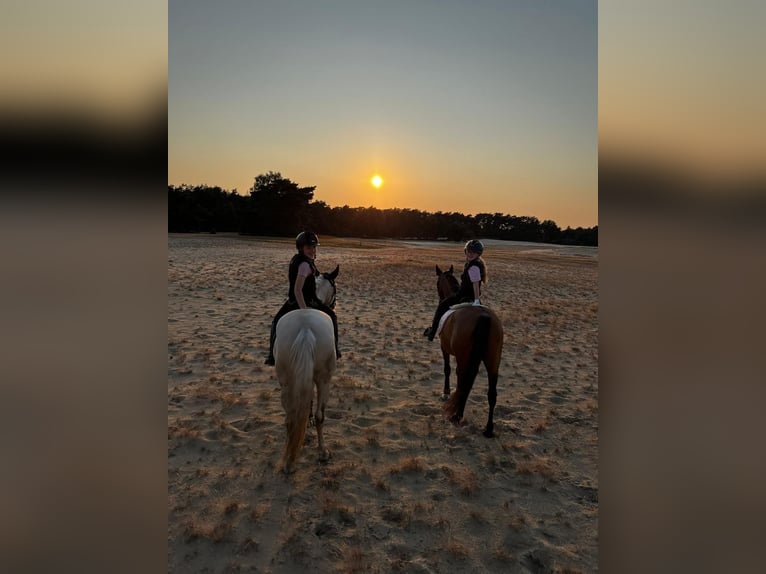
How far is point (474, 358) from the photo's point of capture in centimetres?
541

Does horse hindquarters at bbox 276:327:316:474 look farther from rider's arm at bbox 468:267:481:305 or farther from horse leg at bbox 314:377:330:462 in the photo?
rider's arm at bbox 468:267:481:305

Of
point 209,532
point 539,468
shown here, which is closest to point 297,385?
point 209,532

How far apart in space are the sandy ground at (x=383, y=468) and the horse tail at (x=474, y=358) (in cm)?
63

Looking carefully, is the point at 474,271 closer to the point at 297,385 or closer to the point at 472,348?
the point at 472,348

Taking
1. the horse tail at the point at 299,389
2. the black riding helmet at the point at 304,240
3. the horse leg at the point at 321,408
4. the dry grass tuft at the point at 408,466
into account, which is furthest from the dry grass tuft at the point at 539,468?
the black riding helmet at the point at 304,240

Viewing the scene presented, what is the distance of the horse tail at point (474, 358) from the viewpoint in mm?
5402

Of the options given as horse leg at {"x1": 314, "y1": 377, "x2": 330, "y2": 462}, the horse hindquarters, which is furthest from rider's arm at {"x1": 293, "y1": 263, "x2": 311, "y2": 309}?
horse leg at {"x1": 314, "y1": 377, "x2": 330, "y2": 462}
